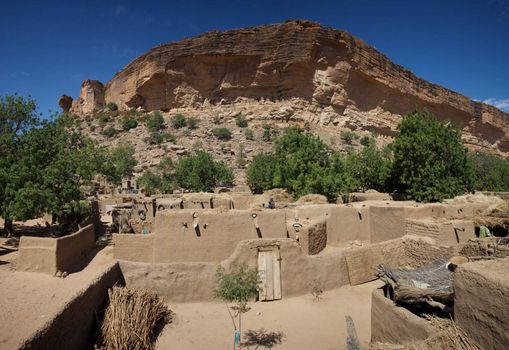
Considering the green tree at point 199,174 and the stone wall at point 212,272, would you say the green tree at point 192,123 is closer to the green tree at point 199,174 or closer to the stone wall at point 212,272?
the green tree at point 199,174

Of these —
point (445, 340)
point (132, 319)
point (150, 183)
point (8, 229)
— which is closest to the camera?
point (445, 340)

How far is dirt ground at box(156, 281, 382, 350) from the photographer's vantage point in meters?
6.39

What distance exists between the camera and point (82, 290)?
609cm

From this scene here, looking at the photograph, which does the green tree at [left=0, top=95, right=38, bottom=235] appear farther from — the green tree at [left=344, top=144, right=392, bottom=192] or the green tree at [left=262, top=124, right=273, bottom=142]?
the green tree at [left=262, top=124, right=273, bottom=142]

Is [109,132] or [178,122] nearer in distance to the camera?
[109,132]

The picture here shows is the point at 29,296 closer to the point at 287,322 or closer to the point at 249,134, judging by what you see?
the point at 287,322

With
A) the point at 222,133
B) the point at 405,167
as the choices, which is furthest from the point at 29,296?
the point at 222,133

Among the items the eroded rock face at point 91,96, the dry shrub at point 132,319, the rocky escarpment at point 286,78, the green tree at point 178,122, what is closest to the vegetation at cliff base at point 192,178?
the green tree at point 178,122

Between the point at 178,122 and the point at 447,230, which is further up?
the point at 178,122

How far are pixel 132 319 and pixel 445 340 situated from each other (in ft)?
→ 17.1

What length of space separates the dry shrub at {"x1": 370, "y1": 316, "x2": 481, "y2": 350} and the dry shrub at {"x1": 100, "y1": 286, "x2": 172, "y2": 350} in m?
4.38

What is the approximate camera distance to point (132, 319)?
20.8 feet

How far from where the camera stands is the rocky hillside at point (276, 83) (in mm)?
38750

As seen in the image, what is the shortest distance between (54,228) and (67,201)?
3.03 metres
